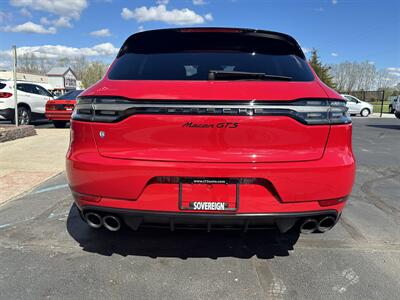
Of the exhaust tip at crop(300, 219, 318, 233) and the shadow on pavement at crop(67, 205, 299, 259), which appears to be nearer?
the exhaust tip at crop(300, 219, 318, 233)

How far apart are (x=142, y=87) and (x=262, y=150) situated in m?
0.90

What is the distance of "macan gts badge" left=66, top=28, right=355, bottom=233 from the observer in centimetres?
238

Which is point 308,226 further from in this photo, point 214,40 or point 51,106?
point 51,106

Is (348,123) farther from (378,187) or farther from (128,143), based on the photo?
(378,187)

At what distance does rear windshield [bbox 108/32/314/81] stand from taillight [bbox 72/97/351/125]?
0.37 meters

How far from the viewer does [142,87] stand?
8.14ft

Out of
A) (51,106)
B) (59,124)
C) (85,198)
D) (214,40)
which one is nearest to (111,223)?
(85,198)

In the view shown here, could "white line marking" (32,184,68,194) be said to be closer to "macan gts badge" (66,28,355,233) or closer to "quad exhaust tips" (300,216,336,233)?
"macan gts badge" (66,28,355,233)

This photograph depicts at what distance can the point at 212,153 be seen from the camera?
2396 mm

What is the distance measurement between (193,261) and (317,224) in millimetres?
1005

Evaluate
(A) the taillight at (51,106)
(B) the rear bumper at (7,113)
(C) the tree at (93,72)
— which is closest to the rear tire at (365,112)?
(A) the taillight at (51,106)

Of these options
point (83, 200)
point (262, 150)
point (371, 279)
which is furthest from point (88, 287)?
point (371, 279)

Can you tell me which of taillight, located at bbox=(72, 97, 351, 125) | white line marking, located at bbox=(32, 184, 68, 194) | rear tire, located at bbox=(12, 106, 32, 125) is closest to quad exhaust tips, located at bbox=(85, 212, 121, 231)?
taillight, located at bbox=(72, 97, 351, 125)

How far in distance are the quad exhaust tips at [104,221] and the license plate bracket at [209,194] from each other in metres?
0.56
